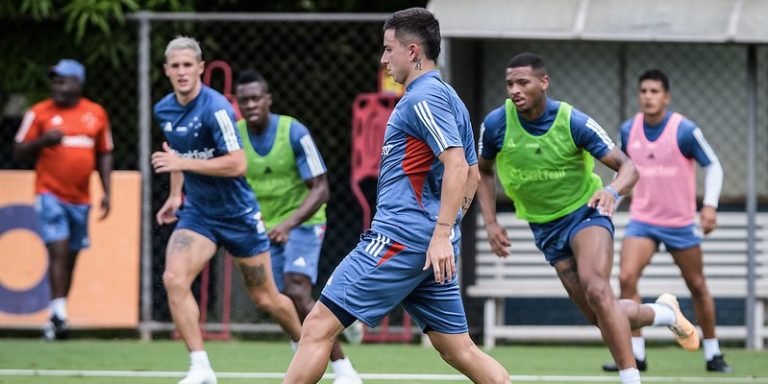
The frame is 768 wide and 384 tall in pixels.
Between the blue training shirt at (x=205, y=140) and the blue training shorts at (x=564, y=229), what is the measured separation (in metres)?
1.84

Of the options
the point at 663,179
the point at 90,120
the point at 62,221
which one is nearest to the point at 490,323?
the point at 663,179

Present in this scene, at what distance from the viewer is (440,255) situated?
5.94 metres

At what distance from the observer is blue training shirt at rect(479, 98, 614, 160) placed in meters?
8.10

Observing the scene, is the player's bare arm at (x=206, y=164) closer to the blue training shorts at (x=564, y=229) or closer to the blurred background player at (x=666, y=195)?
the blue training shorts at (x=564, y=229)

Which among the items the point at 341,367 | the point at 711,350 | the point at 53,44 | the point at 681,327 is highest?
the point at 53,44

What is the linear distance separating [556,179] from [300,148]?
2038 millimetres

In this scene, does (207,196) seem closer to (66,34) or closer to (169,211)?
(169,211)

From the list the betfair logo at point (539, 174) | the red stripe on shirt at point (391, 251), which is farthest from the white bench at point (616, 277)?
the red stripe on shirt at point (391, 251)

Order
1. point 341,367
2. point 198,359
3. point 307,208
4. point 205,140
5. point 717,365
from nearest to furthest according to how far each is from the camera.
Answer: point 198,359 → point 205,140 → point 341,367 → point 307,208 → point 717,365

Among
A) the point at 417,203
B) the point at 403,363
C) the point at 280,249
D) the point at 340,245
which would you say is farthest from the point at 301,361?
the point at 340,245

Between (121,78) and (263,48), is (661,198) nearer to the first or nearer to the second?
(263,48)

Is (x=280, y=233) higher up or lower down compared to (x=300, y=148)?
lower down

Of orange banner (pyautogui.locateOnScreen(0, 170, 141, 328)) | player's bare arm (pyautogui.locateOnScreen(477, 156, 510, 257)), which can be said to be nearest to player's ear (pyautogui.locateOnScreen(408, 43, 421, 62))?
player's bare arm (pyautogui.locateOnScreen(477, 156, 510, 257))

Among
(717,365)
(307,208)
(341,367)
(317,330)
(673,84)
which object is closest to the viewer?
(317,330)
